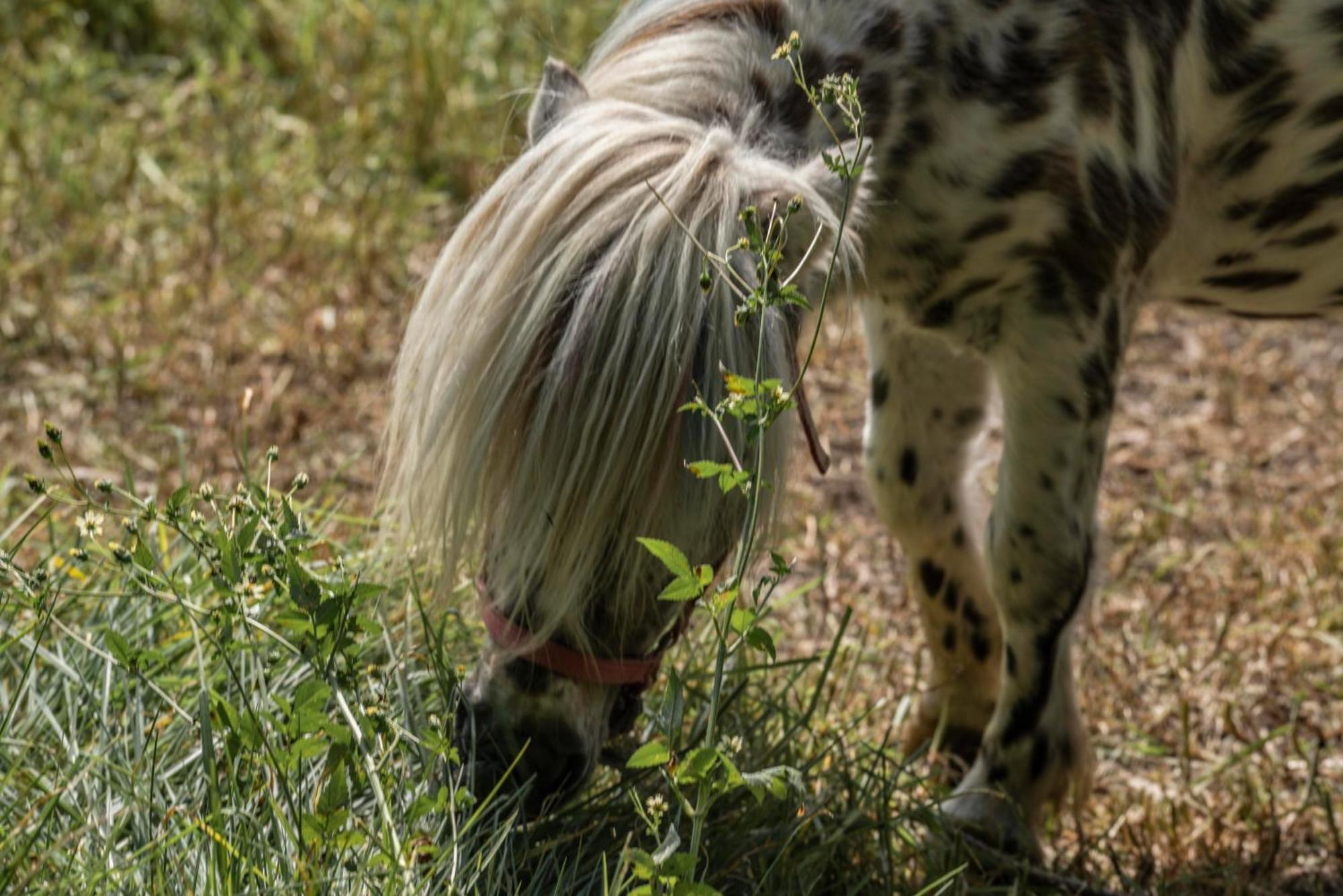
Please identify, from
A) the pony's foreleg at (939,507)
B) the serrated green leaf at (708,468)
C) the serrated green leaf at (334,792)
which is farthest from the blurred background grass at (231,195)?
the serrated green leaf at (708,468)

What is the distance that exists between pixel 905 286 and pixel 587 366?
0.65m

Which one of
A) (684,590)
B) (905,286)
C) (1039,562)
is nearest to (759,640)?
(684,590)

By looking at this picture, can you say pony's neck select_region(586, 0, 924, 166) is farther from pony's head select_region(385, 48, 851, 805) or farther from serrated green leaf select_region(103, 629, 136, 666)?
serrated green leaf select_region(103, 629, 136, 666)

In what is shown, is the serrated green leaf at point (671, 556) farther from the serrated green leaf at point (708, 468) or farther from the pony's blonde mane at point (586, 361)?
the pony's blonde mane at point (586, 361)

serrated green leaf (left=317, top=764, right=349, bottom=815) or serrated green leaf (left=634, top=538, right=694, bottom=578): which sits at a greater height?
serrated green leaf (left=634, top=538, right=694, bottom=578)

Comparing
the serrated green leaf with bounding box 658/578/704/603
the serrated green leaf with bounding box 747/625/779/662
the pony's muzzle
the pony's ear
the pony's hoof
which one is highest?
the pony's ear

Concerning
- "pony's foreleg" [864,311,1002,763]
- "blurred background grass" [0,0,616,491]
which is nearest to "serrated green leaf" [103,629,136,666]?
"pony's foreleg" [864,311,1002,763]

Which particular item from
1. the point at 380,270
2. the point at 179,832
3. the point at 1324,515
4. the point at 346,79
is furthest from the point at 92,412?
the point at 1324,515

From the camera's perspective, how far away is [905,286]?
2471 mm

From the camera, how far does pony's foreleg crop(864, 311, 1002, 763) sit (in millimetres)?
2980

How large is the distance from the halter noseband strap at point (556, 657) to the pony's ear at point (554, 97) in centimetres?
59

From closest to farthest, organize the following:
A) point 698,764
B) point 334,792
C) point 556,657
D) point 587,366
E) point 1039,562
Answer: point 698,764 < point 334,792 < point 587,366 < point 556,657 < point 1039,562

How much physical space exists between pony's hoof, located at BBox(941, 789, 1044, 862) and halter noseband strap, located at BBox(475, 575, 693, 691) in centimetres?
76

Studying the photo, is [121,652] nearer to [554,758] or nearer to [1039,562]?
[554,758]
